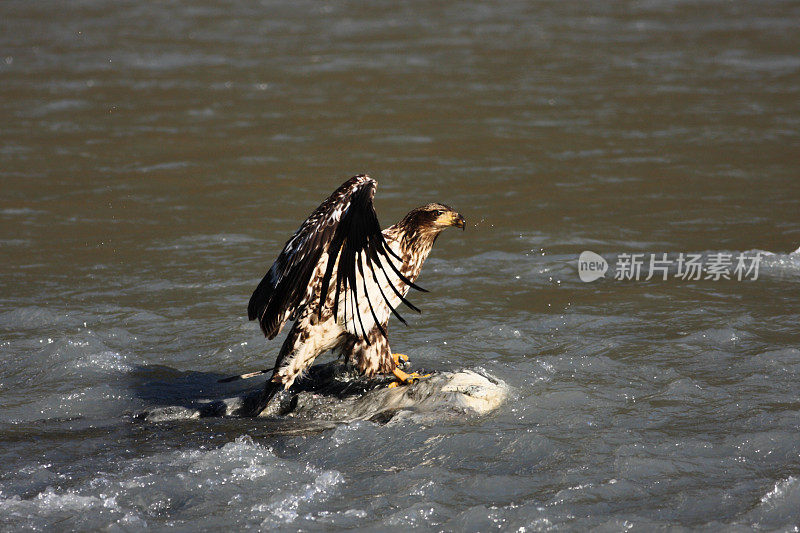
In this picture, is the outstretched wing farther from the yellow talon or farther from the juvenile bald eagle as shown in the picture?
the yellow talon

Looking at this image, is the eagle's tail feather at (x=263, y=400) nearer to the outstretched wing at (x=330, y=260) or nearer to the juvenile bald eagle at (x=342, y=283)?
the juvenile bald eagle at (x=342, y=283)

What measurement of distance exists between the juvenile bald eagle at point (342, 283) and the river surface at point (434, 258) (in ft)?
1.76

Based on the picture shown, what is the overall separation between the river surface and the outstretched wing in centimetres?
67

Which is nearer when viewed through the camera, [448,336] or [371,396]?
[371,396]

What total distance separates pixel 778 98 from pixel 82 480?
10.7 meters

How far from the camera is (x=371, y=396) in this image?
17.7 ft

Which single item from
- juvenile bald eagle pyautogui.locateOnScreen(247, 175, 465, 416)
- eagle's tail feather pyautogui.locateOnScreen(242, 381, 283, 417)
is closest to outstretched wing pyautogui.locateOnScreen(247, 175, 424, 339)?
juvenile bald eagle pyautogui.locateOnScreen(247, 175, 465, 416)

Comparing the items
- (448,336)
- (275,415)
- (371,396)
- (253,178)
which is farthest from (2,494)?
(253,178)

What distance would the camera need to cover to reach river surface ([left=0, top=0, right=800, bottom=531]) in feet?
14.1

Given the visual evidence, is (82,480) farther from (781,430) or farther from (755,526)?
(781,430)

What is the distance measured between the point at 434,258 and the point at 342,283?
298 cm

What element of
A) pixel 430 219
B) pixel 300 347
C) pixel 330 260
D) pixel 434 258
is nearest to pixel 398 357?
pixel 300 347

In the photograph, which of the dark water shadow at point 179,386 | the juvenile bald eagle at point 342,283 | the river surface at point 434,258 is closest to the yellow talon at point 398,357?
the juvenile bald eagle at point 342,283

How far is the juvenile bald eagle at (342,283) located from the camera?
4.87 metres
